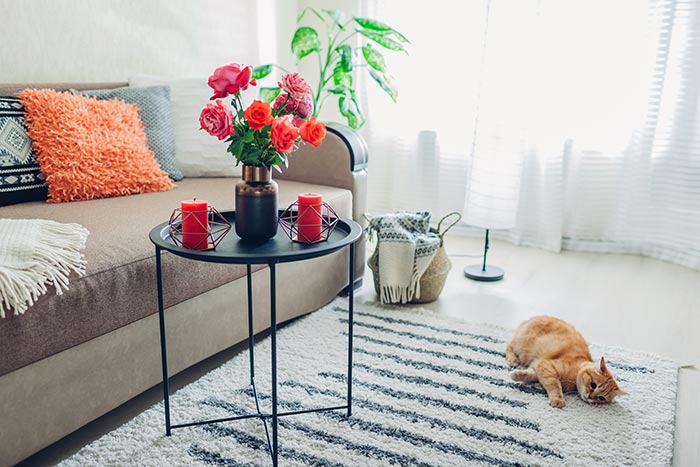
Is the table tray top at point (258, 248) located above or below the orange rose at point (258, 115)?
below

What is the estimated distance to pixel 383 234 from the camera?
224 cm

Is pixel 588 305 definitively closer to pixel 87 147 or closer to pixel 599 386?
pixel 599 386

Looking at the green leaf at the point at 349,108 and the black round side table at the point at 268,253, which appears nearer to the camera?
the black round side table at the point at 268,253

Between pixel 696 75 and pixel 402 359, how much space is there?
6.63ft

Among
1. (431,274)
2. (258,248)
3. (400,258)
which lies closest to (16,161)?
(258,248)

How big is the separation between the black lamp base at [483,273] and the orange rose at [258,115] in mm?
1623

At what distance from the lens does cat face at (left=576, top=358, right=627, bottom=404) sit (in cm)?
159

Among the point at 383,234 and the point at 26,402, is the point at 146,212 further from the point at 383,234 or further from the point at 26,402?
the point at 383,234

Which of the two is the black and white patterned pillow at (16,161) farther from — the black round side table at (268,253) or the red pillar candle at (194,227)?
the red pillar candle at (194,227)

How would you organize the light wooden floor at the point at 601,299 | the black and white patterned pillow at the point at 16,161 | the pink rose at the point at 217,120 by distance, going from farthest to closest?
the light wooden floor at the point at 601,299 < the black and white patterned pillow at the point at 16,161 < the pink rose at the point at 217,120

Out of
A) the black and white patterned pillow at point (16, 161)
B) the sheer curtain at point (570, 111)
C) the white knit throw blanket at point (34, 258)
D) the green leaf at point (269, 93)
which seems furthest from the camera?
the green leaf at point (269, 93)

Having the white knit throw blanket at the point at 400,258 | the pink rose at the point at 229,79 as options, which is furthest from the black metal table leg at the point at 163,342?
the white knit throw blanket at the point at 400,258

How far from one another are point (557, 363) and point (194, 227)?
107cm

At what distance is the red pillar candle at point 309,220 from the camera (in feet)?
4.50
